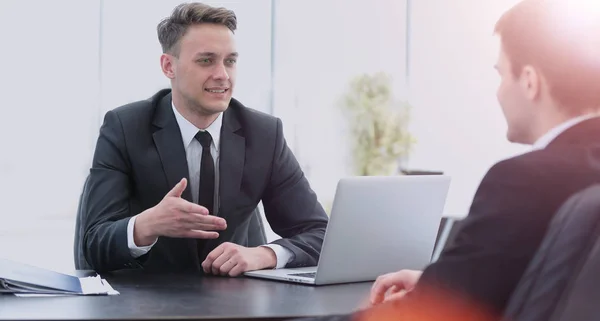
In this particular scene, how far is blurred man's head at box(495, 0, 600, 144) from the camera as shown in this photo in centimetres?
138

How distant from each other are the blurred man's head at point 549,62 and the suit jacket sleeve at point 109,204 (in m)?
1.28

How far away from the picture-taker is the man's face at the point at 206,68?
276 cm

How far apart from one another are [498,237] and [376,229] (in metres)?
0.83

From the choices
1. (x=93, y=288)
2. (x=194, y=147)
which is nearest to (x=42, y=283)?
(x=93, y=288)

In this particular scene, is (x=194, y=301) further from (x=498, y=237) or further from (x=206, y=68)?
(x=206, y=68)

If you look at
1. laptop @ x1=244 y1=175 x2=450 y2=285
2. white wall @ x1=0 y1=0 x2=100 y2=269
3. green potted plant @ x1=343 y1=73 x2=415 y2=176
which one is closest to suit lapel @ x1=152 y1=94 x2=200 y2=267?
laptop @ x1=244 y1=175 x2=450 y2=285

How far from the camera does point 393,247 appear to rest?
215cm

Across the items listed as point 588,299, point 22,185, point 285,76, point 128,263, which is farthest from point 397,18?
point 588,299

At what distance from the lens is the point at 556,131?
1349 mm

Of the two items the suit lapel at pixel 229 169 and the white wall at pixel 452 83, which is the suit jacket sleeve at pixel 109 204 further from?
the white wall at pixel 452 83

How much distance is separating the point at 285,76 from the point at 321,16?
61cm

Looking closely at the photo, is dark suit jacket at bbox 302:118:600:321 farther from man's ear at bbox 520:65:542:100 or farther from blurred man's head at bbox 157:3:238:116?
blurred man's head at bbox 157:3:238:116

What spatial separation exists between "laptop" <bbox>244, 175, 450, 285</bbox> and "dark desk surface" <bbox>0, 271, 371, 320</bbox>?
50mm

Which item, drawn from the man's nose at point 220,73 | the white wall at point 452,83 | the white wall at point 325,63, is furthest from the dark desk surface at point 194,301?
the white wall at point 452,83
